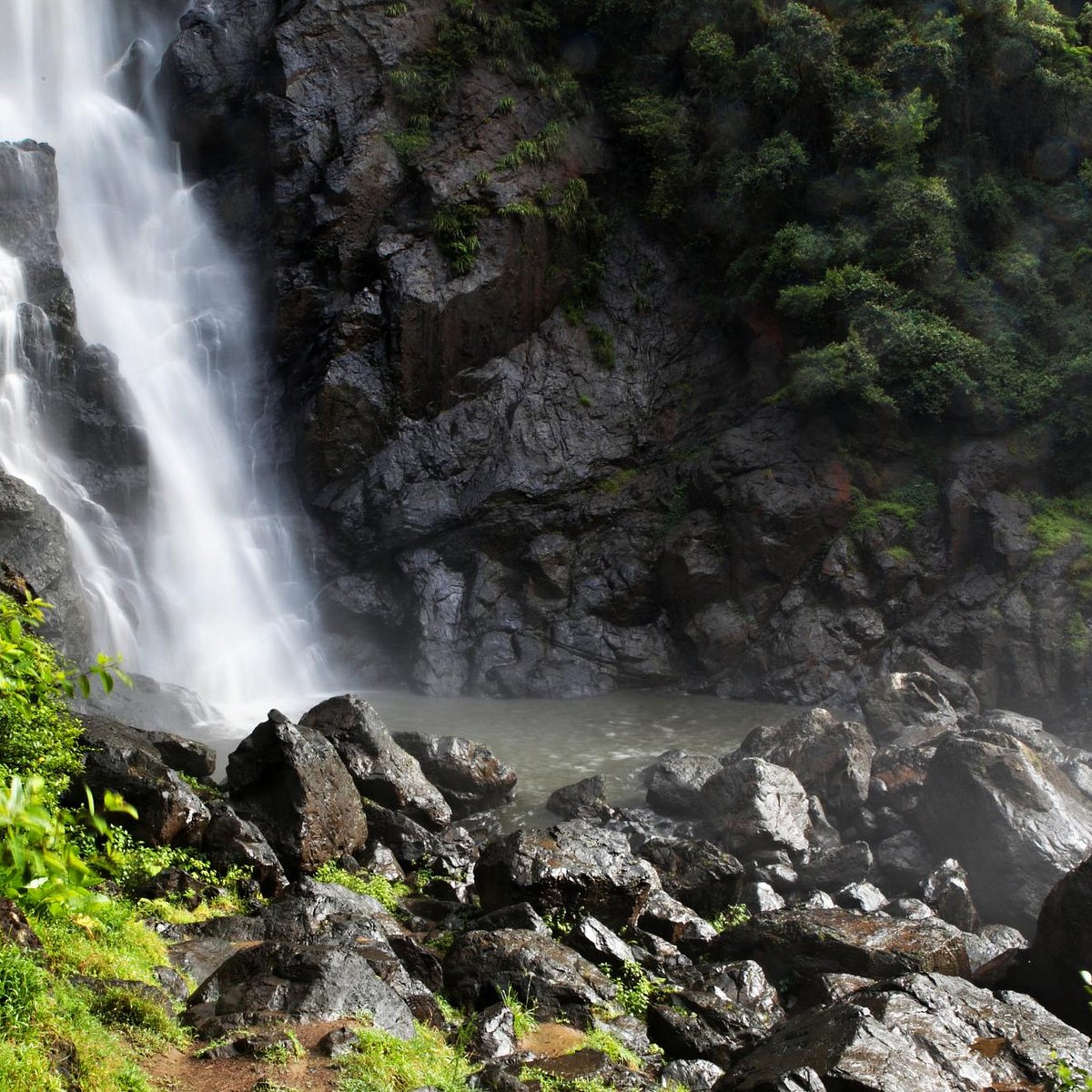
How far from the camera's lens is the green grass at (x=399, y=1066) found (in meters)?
5.26

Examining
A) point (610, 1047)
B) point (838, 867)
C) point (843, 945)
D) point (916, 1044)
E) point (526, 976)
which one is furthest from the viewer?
point (838, 867)

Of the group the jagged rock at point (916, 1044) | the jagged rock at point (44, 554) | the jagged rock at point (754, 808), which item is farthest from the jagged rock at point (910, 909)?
the jagged rock at point (44, 554)

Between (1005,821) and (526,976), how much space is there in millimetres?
7937

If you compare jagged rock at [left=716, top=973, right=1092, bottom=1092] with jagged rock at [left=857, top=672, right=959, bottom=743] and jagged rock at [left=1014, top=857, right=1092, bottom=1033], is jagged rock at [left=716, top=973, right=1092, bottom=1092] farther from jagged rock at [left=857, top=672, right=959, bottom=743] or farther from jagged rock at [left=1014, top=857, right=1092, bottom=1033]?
jagged rock at [left=857, top=672, right=959, bottom=743]

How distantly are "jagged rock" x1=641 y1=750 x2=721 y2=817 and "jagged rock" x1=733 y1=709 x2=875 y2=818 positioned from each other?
3.04 feet

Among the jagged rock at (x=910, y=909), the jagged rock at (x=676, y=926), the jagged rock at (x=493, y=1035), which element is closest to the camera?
the jagged rock at (x=493, y=1035)

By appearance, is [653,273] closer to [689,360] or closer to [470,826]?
[689,360]

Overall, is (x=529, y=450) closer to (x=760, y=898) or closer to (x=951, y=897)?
(x=760, y=898)

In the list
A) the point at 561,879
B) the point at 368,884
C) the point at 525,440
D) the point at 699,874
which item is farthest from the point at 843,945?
the point at 525,440

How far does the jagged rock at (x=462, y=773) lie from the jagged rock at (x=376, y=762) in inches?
28.2

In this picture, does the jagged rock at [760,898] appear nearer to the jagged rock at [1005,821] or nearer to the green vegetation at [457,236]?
the jagged rock at [1005,821]

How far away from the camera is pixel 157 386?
23875 millimetres

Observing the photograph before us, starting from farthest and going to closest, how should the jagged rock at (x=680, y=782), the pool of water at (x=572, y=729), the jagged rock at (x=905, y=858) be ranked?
the pool of water at (x=572, y=729) < the jagged rock at (x=680, y=782) < the jagged rock at (x=905, y=858)

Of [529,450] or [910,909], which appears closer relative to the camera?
[910,909]
